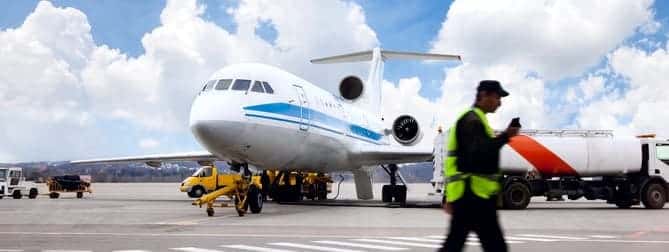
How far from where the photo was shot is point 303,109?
19656 millimetres

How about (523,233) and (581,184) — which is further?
(581,184)

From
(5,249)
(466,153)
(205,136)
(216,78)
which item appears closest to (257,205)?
(205,136)

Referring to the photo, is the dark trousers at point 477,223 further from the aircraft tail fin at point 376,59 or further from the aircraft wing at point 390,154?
the aircraft tail fin at point 376,59

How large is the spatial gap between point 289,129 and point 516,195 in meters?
6.72

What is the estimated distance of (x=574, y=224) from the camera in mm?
13992

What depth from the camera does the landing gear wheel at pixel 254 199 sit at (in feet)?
56.5

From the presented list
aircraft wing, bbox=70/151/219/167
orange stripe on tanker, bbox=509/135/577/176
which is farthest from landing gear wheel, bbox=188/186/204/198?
orange stripe on tanker, bbox=509/135/577/176

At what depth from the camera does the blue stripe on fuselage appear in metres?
17.9

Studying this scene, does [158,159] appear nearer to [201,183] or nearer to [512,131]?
[201,183]

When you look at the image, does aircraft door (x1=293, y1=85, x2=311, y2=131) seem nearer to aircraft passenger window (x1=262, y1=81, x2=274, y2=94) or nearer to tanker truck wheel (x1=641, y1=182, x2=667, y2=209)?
aircraft passenger window (x1=262, y1=81, x2=274, y2=94)

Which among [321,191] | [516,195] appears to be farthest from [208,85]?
[321,191]

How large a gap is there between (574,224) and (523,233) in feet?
9.70

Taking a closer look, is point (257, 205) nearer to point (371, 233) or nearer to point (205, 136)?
point (205, 136)

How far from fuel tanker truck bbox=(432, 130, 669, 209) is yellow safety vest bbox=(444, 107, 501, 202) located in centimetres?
1441
